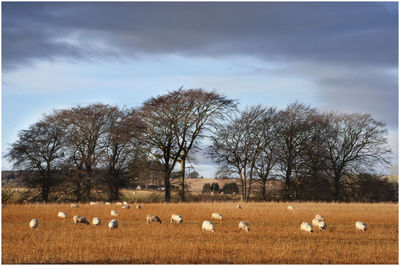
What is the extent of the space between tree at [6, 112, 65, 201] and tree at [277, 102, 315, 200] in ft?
66.4

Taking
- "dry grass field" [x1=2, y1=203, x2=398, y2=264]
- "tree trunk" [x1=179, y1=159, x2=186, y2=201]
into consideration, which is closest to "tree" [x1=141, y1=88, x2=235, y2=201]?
"tree trunk" [x1=179, y1=159, x2=186, y2=201]

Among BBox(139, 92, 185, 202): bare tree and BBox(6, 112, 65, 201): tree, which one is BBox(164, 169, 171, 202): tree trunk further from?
BBox(6, 112, 65, 201): tree

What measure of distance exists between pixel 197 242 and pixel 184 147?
2569 centimetres

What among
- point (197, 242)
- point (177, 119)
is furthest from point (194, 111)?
point (197, 242)

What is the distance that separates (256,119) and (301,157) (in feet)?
18.0

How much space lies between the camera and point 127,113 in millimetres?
44875

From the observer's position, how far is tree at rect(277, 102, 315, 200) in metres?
42.8

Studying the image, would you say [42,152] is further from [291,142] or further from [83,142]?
[291,142]

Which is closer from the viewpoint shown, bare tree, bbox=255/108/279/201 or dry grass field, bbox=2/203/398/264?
dry grass field, bbox=2/203/398/264

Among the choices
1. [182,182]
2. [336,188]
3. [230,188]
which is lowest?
[230,188]

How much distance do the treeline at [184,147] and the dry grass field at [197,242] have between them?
1570 cm

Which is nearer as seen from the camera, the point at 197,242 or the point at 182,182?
the point at 197,242

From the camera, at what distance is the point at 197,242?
15.6m

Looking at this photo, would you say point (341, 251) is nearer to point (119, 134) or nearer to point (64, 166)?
point (119, 134)
